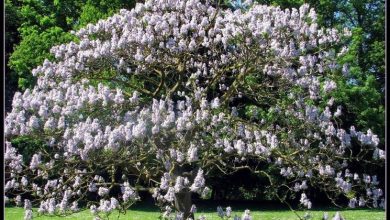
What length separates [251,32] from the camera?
480 cm

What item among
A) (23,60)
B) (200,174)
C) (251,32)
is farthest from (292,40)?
(23,60)

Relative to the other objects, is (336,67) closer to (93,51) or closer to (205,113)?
(205,113)

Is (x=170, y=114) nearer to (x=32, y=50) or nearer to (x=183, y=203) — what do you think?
(x=183, y=203)

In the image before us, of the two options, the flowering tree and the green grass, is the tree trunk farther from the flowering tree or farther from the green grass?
the green grass

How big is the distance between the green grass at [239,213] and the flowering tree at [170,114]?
15.5ft

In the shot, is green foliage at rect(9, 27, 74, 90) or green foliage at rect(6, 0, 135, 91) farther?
green foliage at rect(9, 27, 74, 90)

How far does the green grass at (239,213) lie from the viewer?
12.0 m

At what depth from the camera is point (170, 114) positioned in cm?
443

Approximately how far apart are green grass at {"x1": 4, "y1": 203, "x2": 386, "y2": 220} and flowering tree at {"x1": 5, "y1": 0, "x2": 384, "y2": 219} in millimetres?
4710

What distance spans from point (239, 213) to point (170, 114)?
34.9 ft

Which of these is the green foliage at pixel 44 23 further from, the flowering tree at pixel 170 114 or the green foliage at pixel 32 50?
the flowering tree at pixel 170 114

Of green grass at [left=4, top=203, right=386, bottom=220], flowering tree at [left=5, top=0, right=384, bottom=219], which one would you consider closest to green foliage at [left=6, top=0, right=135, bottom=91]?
green grass at [left=4, top=203, right=386, bottom=220]

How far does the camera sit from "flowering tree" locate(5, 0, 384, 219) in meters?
4.53

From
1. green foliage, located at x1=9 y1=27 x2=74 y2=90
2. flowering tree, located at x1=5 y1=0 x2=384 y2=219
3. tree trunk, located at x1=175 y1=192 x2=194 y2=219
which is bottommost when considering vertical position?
tree trunk, located at x1=175 y1=192 x2=194 y2=219
